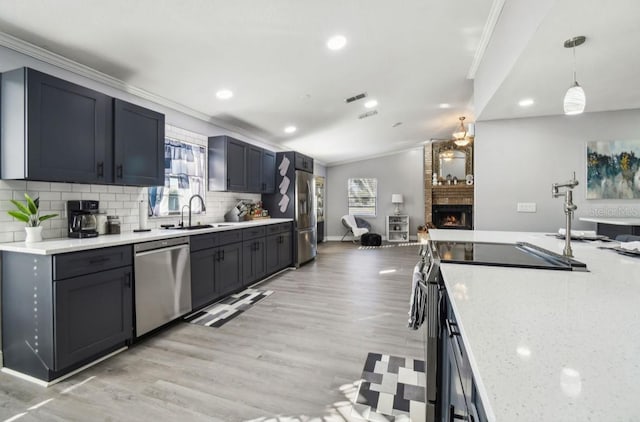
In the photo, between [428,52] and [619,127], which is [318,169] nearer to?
[428,52]

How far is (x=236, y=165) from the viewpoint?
446 centimetres

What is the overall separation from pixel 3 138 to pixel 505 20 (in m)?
3.99

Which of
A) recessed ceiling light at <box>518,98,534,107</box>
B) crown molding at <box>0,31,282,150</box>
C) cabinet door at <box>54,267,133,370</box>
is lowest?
cabinet door at <box>54,267,133,370</box>

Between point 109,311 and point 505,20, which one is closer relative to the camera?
point 109,311

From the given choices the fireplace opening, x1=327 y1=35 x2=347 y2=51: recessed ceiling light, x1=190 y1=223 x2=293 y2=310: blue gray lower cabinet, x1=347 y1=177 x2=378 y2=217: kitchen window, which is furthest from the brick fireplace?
x1=327 y1=35 x2=347 y2=51: recessed ceiling light

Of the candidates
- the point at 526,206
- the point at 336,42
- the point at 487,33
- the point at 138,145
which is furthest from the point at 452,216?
the point at 138,145

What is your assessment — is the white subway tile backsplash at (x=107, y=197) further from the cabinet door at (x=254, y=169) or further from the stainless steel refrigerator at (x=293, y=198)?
the stainless steel refrigerator at (x=293, y=198)

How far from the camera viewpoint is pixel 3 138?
215cm

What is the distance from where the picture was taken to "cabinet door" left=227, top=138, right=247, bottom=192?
4312mm

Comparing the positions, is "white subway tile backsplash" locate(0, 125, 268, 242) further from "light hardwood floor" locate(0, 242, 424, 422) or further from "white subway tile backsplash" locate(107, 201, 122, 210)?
"light hardwood floor" locate(0, 242, 424, 422)

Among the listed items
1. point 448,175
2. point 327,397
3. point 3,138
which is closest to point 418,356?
point 327,397

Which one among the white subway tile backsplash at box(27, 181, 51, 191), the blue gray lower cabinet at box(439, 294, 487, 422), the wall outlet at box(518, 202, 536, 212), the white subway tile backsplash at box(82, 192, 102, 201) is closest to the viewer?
the blue gray lower cabinet at box(439, 294, 487, 422)

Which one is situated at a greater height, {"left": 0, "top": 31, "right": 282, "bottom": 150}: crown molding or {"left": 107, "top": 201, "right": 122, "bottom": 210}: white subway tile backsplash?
{"left": 0, "top": 31, "right": 282, "bottom": 150}: crown molding

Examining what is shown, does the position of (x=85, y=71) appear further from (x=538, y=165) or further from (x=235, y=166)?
(x=538, y=165)
